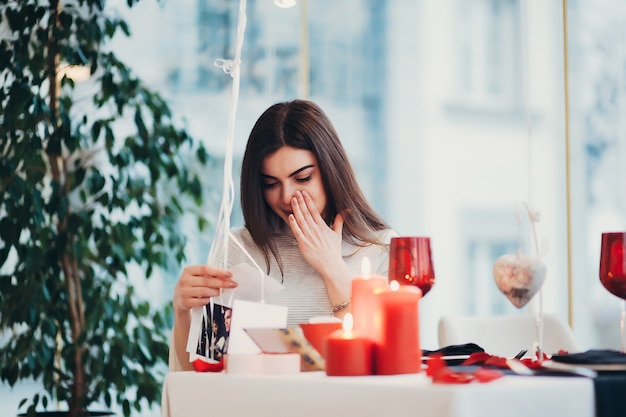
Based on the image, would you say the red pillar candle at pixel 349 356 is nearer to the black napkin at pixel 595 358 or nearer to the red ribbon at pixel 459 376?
the red ribbon at pixel 459 376

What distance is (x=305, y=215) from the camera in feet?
6.11

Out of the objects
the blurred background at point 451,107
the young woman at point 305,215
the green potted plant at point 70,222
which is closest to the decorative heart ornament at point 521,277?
the young woman at point 305,215

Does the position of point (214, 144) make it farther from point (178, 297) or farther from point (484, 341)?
point (178, 297)

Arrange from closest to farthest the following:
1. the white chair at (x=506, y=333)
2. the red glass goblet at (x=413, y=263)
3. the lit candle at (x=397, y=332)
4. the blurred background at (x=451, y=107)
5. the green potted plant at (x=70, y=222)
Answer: the lit candle at (x=397, y=332), the red glass goblet at (x=413, y=263), the white chair at (x=506, y=333), the green potted plant at (x=70, y=222), the blurred background at (x=451, y=107)

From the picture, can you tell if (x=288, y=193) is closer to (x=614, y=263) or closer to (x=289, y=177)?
(x=289, y=177)

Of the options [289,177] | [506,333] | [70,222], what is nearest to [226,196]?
[289,177]

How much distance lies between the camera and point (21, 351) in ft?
8.82

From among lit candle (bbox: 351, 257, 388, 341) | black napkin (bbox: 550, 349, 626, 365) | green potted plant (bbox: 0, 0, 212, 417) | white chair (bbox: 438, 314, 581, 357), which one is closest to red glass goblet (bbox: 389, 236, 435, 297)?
lit candle (bbox: 351, 257, 388, 341)

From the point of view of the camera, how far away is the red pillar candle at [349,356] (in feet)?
3.74

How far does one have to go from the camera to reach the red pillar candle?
1.14m

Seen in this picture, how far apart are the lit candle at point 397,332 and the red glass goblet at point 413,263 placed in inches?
5.6

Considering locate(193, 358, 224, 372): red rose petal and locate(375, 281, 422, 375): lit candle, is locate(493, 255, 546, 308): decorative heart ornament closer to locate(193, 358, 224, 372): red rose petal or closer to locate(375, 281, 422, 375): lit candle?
locate(375, 281, 422, 375): lit candle

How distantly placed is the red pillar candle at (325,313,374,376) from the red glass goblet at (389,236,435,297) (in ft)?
0.56

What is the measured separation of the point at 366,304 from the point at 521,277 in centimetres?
28
